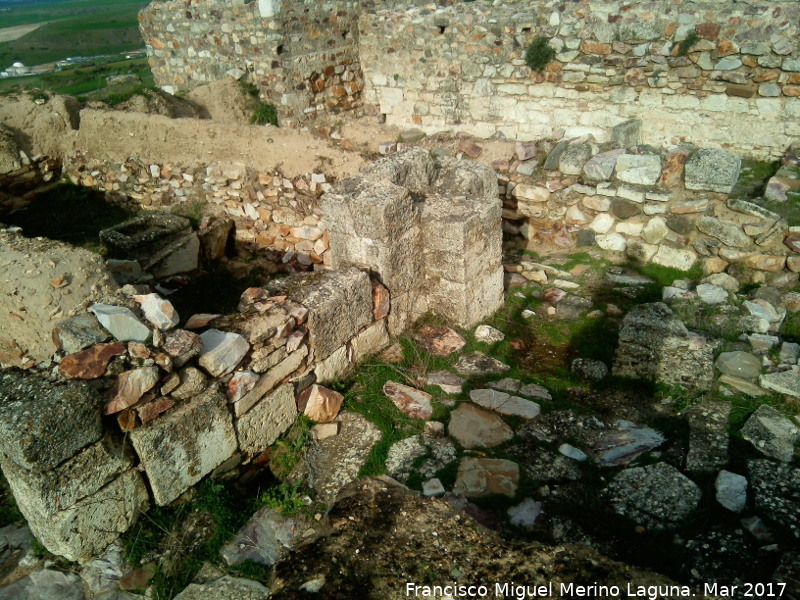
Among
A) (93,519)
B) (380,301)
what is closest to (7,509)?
(93,519)

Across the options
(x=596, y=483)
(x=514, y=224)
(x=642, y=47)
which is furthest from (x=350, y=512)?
(x=642, y=47)

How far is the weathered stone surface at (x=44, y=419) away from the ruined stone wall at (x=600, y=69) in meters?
7.75

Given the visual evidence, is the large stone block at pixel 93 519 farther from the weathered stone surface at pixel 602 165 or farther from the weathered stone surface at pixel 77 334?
the weathered stone surface at pixel 602 165

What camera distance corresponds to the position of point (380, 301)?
4660 mm

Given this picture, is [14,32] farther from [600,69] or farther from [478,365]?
[478,365]

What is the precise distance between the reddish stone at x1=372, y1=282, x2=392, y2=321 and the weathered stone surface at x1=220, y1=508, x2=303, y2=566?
5.53 ft

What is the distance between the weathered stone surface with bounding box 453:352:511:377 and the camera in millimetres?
4664

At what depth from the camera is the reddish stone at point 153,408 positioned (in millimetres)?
3197

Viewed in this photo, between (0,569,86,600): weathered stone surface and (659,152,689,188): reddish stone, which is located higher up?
(659,152,689,188): reddish stone

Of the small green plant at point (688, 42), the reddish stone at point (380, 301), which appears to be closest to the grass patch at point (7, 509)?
the reddish stone at point (380, 301)

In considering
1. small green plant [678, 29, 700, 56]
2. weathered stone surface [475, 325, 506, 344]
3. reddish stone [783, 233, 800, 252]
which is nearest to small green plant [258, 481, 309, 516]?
weathered stone surface [475, 325, 506, 344]

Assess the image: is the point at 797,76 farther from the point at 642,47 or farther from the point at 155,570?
the point at 155,570

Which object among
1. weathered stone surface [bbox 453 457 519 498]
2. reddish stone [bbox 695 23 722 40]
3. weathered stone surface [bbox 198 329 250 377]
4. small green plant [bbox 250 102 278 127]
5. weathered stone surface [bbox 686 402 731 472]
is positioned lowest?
weathered stone surface [bbox 453 457 519 498]

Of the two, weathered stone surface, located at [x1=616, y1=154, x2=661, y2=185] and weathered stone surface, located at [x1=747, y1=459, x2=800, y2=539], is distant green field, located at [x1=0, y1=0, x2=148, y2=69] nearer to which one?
weathered stone surface, located at [x1=616, y1=154, x2=661, y2=185]
